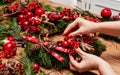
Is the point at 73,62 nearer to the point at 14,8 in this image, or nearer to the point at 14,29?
the point at 14,29

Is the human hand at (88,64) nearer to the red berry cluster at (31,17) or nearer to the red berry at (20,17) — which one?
the red berry cluster at (31,17)

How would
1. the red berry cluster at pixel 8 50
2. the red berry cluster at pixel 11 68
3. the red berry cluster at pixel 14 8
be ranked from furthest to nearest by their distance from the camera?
the red berry cluster at pixel 14 8, the red berry cluster at pixel 8 50, the red berry cluster at pixel 11 68

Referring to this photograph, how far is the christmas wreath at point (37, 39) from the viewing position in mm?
844

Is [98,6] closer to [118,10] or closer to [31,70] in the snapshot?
[118,10]

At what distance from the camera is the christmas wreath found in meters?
0.84

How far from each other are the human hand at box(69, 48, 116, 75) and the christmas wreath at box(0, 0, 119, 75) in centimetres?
2

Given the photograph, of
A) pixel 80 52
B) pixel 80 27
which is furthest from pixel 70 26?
pixel 80 52

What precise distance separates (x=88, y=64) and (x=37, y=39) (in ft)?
0.68

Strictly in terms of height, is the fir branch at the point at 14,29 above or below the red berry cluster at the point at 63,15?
below

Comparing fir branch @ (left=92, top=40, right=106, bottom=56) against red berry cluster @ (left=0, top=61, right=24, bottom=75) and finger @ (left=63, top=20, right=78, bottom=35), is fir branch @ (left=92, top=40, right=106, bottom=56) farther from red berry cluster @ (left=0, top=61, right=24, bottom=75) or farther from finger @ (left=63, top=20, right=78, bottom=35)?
red berry cluster @ (left=0, top=61, right=24, bottom=75)

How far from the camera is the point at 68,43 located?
856 millimetres

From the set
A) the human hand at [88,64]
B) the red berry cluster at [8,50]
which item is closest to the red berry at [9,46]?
the red berry cluster at [8,50]

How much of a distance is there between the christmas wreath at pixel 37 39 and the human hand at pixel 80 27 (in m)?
0.02

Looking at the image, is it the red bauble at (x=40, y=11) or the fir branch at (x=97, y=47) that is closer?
the fir branch at (x=97, y=47)
